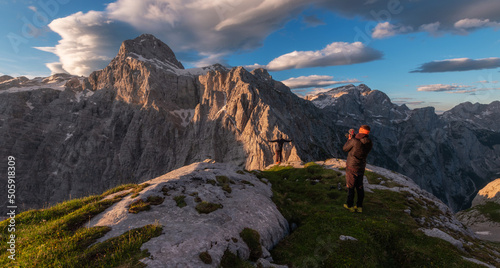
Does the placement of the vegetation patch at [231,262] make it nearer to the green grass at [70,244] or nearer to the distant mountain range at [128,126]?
the green grass at [70,244]

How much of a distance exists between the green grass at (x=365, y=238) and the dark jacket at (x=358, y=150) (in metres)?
3.08

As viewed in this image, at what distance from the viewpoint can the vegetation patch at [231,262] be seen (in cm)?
838

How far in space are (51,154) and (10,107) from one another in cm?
4609

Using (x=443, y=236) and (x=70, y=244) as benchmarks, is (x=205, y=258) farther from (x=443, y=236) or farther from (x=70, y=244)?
(x=443, y=236)

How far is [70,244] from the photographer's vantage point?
7.81 meters

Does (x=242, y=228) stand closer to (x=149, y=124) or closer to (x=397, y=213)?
(x=397, y=213)

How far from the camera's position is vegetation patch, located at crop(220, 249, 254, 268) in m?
8.38

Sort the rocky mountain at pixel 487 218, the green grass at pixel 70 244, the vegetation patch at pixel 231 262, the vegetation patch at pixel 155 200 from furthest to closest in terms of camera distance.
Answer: the rocky mountain at pixel 487 218, the vegetation patch at pixel 155 200, the vegetation patch at pixel 231 262, the green grass at pixel 70 244

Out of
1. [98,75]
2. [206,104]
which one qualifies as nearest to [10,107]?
[98,75]

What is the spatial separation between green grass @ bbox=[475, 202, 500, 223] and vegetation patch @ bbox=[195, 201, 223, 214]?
160ft

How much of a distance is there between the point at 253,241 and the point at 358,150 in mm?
8609

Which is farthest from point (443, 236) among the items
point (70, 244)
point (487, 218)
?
point (487, 218)

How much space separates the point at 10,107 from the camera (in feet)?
524

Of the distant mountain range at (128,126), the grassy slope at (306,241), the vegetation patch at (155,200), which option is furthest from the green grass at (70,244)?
the distant mountain range at (128,126)
